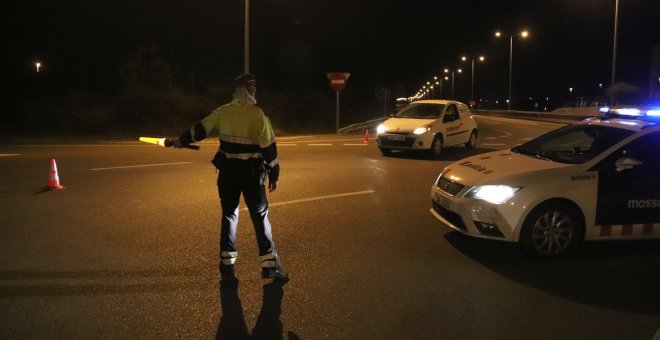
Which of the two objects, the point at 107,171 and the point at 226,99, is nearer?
the point at 107,171

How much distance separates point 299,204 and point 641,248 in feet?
15.1

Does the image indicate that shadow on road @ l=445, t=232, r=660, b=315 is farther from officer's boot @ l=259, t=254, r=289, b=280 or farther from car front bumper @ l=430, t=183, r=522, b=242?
officer's boot @ l=259, t=254, r=289, b=280

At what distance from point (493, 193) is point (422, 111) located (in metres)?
10.9

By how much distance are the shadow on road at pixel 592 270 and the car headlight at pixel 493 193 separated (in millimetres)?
623

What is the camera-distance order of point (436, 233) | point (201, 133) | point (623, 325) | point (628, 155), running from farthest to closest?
point (436, 233) < point (628, 155) < point (201, 133) < point (623, 325)

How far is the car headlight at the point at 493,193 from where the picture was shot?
20.8ft

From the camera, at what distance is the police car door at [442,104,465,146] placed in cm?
1675

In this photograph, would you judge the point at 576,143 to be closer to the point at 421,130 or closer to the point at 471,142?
the point at 421,130

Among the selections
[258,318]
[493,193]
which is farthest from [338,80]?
[258,318]

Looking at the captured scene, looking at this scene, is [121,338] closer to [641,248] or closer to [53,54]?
[641,248]

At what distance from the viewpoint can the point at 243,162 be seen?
5.44 metres

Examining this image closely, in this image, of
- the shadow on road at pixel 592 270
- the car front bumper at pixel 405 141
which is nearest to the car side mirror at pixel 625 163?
the shadow on road at pixel 592 270

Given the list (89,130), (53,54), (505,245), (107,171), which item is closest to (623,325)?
(505,245)

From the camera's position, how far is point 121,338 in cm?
434
